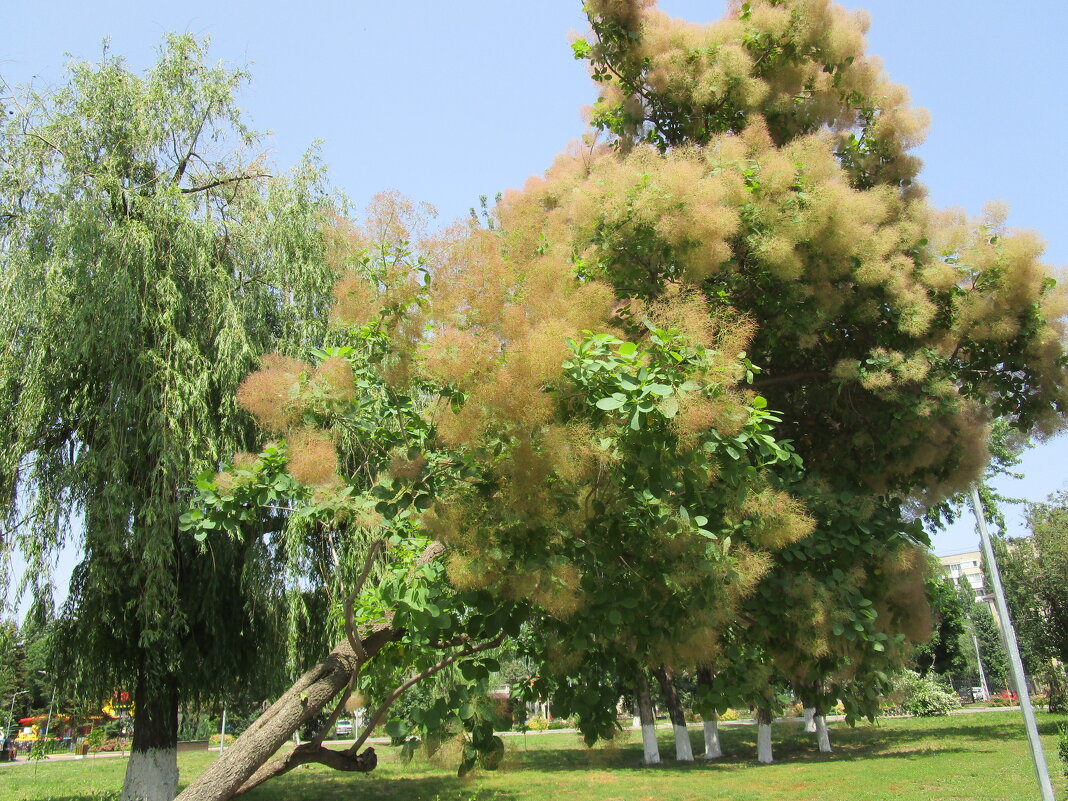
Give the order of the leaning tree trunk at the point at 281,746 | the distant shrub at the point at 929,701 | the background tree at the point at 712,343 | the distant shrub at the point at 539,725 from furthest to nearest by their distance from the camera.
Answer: the distant shrub at the point at 539,725 < the distant shrub at the point at 929,701 < the leaning tree trunk at the point at 281,746 < the background tree at the point at 712,343

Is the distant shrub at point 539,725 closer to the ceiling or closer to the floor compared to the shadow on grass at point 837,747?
closer to the floor

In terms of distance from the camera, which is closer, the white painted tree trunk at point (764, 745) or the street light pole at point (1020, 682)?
the street light pole at point (1020, 682)

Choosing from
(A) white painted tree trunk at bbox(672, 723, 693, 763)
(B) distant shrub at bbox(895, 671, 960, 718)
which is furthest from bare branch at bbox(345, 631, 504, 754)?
(B) distant shrub at bbox(895, 671, 960, 718)

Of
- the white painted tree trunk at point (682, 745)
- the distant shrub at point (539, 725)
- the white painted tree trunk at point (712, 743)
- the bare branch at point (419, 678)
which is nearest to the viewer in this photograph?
the bare branch at point (419, 678)

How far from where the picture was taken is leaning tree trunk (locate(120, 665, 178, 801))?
7.81m

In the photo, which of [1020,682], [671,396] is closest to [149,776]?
[671,396]

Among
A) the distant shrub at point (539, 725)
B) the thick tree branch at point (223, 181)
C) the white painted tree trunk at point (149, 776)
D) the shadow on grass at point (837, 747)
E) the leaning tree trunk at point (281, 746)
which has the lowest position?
the distant shrub at point (539, 725)

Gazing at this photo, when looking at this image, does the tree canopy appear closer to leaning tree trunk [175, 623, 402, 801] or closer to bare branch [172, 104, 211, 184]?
leaning tree trunk [175, 623, 402, 801]

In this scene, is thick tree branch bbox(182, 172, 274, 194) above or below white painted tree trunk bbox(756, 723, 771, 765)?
above

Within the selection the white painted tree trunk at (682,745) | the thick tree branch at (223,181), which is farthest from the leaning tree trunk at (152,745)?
the white painted tree trunk at (682,745)

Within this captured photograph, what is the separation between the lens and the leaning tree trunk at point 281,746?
3.75m

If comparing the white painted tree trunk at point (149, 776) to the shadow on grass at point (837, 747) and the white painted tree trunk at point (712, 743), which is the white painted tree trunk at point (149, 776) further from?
the white painted tree trunk at point (712, 743)

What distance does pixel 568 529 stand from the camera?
3057 mm

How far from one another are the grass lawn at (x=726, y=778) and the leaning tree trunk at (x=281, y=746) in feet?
13.5
